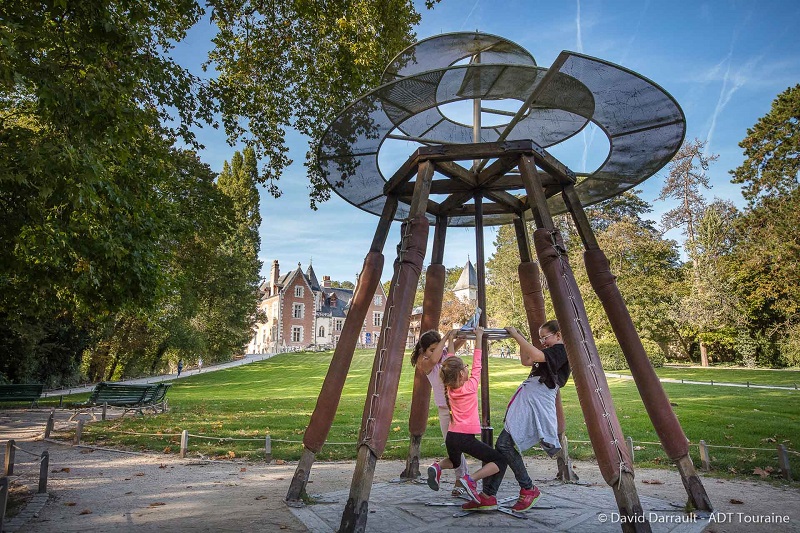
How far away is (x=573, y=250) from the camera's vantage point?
37.4 meters

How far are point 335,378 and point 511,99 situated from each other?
4466mm

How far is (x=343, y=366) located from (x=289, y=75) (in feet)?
24.0

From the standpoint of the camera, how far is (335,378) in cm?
579

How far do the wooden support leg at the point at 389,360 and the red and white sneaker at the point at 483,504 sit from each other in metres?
1.35

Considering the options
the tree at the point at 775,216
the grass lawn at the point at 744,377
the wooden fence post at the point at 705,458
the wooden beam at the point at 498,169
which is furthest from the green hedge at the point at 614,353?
the wooden beam at the point at 498,169

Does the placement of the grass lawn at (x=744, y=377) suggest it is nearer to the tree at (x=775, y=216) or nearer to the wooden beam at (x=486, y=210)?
the tree at (x=775, y=216)

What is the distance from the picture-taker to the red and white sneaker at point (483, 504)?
540 centimetres

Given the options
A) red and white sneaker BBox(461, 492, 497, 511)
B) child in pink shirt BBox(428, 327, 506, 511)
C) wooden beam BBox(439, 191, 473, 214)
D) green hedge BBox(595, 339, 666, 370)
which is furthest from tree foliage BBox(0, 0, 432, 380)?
green hedge BBox(595, 339, 666, 370)

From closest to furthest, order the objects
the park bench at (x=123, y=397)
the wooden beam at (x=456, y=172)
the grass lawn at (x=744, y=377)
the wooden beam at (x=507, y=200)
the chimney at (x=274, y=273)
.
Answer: the wooden beam at (x=456, y=172), the wooden beam at (x=507, y=200), the park bench at (x=123, y=397), the grass lawn at (x=744, y=377), the chimney at (x=274, y=273)

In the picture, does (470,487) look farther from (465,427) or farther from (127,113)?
(127,113)

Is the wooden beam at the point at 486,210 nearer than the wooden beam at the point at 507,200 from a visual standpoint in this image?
No

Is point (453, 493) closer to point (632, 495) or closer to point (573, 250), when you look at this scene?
point (632, 495)

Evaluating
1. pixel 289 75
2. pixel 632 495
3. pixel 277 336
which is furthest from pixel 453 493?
pixel 277 336

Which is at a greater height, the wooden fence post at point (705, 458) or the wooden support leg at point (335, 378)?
the wooden support leg at point (335, 378)
